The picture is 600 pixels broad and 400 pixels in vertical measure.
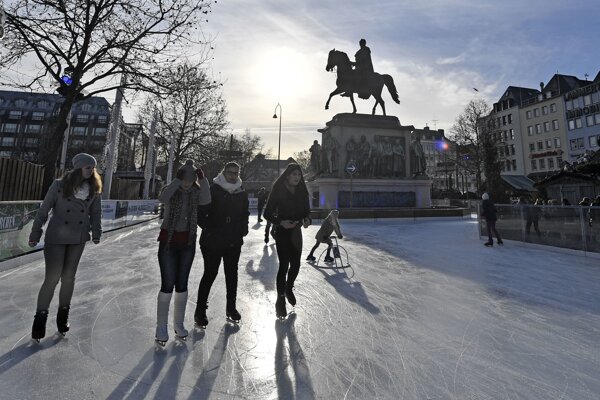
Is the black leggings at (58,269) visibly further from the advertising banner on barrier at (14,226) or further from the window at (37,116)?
the window at (37,116)

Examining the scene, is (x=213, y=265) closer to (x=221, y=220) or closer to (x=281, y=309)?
(x=221, y=220)

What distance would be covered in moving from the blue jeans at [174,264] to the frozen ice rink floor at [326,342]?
0.53 metres

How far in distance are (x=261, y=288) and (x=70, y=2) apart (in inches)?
457

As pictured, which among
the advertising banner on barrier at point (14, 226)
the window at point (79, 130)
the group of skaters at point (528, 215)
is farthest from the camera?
the window at point (79, 130)

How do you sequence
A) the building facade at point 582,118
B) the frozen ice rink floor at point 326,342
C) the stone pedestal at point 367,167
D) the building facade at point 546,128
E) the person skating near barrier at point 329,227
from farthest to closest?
the building facade at point 546,128 → the building facade at point 582,118 → the stone pedestal at point 367,167 → the person skating near barrier at point 329,227 → the frozen ice rink floor at point 326,342

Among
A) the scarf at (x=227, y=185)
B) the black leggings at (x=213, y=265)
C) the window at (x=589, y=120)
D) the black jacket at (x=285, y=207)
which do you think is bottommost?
the black leggings at (x=213, y=265)

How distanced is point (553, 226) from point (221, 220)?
363 inches

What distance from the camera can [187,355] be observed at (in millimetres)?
2463

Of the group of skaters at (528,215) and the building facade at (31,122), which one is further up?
the building facade at (31,122)

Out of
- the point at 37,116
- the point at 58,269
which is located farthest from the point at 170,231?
the point at 37,116

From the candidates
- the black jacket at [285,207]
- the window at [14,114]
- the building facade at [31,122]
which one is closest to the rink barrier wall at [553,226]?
the black jacket at [285,207]

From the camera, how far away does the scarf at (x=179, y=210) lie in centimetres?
266

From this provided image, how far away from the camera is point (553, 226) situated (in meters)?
7.96

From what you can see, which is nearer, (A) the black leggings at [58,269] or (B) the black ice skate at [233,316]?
(A) the black leggings at [58,269]
